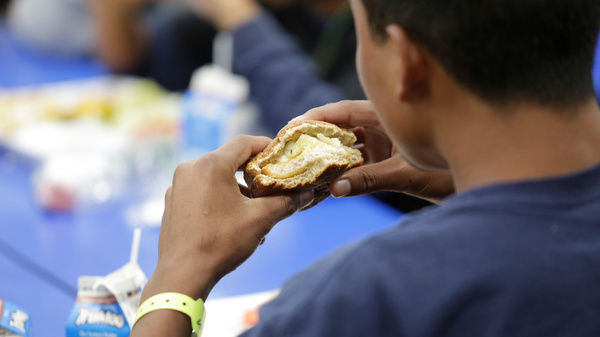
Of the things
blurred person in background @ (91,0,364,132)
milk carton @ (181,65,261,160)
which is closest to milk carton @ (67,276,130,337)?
blurred person in background @ (91,0,364,132)

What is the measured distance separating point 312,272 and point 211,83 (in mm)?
1051

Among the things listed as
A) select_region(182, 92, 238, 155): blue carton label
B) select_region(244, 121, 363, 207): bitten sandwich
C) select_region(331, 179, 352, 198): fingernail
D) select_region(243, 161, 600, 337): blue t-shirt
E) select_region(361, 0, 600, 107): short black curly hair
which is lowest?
select_region(243, 161, 600, 337): blue t-shirt

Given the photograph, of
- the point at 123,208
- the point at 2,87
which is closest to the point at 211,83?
the point at 123,208

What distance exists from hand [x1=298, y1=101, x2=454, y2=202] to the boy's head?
261 mm

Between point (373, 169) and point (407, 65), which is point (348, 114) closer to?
point (373, 169)

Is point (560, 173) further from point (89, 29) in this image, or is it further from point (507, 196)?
point (89, 29)

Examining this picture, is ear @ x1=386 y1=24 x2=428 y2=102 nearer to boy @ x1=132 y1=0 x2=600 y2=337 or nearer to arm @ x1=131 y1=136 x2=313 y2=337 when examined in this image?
boy @ x1=132 y1=0 x2=600 y2=337

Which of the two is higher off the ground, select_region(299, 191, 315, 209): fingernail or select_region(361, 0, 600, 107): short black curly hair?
select_region(299, 191, 315, 209): fingernail

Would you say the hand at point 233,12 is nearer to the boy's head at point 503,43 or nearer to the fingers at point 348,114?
the fingers at point 348,114

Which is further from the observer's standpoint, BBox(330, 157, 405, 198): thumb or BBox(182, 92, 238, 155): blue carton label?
BBox(182, 92, 238, 155): blue carton label

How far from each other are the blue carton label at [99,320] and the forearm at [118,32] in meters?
1.69

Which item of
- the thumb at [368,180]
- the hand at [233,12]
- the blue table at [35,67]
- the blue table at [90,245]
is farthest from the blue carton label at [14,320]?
the blue table at [35,67]

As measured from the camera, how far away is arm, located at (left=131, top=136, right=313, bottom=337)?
688 millimetres

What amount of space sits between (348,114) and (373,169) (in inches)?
3.3
